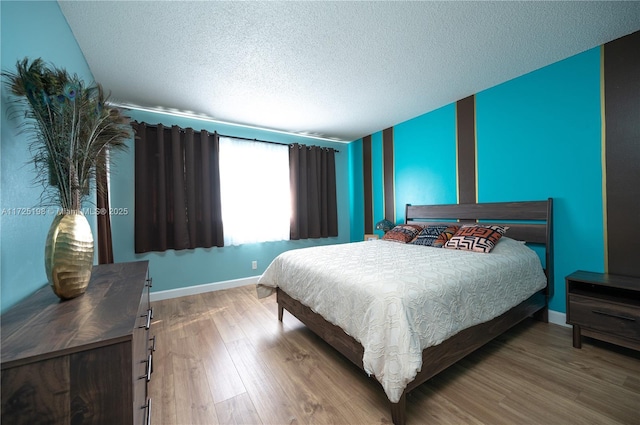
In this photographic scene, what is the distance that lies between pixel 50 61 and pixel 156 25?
682mm

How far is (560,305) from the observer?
2250 millimetres

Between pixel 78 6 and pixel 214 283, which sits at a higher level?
pixel 78 6

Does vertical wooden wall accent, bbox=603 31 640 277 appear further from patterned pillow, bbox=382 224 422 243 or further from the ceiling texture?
patterned pillow, bbox=382 224 422 243

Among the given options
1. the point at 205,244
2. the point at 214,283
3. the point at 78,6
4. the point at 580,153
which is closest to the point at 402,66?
the point at 580,153

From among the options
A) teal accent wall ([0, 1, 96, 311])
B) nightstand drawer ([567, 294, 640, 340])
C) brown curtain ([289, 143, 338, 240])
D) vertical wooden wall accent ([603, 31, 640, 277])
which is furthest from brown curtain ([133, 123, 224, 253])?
vertical wooden wall accent ([603, 31, 640, 277])

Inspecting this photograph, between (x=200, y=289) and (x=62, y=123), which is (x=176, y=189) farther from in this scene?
(x=62, y=123)

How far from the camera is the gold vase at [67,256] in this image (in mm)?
927

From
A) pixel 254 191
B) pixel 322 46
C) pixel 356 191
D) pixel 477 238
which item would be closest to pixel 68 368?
pixel 322 46

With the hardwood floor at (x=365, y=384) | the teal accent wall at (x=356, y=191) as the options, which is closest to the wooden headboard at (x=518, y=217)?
the hardwood floor at (x=365, y=384)

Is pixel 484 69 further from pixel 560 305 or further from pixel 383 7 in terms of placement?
pixel 560 305

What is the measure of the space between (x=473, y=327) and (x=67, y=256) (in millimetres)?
2187

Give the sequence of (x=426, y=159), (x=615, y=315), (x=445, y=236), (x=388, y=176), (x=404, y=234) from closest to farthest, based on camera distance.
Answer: (x=615, y=315), (x=445, y=236), (x=404, y=234), (x=426, y=159), (x=388, y=176)

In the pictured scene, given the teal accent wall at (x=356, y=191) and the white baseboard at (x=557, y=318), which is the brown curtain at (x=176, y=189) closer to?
the teal accent wall at (x=356, y=191)

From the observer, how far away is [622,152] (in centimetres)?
194
